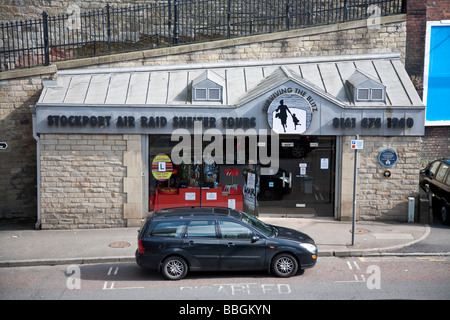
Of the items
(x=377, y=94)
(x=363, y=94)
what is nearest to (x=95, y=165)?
(x=363, y=94)

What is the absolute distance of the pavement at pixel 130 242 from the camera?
1167 centimetres

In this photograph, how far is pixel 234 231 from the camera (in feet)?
33.2

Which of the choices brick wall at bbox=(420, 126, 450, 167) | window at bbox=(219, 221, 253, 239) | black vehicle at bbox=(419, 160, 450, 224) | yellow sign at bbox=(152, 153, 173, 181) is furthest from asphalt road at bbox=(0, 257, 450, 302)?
brick wall at bbox=(420, 126, 450, 167)

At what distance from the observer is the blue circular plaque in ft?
47.3

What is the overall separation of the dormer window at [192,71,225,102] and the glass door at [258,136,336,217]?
239cm

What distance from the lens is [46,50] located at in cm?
1523

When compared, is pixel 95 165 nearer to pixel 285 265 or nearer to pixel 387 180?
pixel 285 265

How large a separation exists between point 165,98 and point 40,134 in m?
3.80

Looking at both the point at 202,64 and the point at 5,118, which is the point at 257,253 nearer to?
the point at 202,64

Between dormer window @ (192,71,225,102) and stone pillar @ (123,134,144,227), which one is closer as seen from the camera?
stone pillar @ (123,134,144,227)

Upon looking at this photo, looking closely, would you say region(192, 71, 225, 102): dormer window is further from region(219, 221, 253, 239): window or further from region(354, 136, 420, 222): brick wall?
region(219, 221, 253, 239): window

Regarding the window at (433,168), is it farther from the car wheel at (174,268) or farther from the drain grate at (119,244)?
the drain grate at (119,244)

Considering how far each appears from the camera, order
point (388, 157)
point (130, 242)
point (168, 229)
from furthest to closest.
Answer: point (388, 157), point (130, 242), point (168, 229)

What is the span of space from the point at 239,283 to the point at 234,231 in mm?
1066
